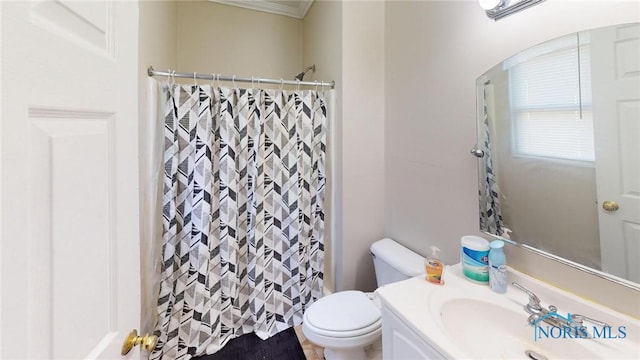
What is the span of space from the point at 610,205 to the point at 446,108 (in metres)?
0.75

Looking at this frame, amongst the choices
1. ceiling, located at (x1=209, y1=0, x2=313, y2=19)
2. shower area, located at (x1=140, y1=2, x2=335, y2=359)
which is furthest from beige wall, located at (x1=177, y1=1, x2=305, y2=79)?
shower area, located at (x1=140, y1=2, x2=335, y2=359)

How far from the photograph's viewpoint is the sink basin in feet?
2.64

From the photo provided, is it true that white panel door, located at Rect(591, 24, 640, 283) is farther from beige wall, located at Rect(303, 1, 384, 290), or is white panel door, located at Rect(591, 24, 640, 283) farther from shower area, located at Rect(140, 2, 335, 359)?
shower area, located at Rect(140, 2, 335, 359)

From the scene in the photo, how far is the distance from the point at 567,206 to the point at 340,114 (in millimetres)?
1275

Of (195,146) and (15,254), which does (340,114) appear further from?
(15,254)

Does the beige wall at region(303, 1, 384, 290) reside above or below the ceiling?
below

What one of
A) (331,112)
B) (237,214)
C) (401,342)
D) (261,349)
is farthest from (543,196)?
(261,349)

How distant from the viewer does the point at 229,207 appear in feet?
5.40

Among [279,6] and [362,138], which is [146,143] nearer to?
[362,138]

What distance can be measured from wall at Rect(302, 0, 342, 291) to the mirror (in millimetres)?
937

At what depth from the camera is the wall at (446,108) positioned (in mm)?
880

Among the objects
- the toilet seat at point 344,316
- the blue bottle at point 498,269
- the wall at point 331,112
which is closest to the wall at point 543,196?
the blue bottle at point 498,269

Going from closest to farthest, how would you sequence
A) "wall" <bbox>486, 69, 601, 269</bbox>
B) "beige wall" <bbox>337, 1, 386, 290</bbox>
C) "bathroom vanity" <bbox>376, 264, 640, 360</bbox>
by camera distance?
1. "bathroom vanity" <bbox>376, 264, 640, 360</bbox>
2. "wall" <bbox>486, 69, 601, 269</bbox>
3. "beige wall" <bbox>337, 1, 386, 290</bbox>

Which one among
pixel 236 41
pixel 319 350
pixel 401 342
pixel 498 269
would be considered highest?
pixel 236 41
